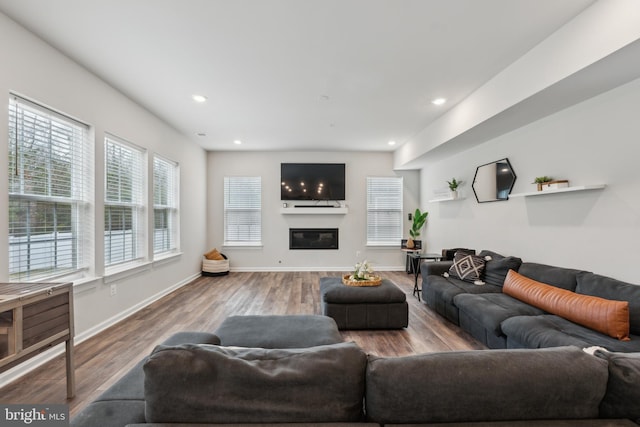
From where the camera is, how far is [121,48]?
2.60 metres

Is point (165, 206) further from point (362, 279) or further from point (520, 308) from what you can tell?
point (520, 308)

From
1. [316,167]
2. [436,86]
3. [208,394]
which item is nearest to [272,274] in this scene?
[316,167]

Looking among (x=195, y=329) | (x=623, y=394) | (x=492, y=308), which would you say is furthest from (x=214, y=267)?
(x=623, y=394)

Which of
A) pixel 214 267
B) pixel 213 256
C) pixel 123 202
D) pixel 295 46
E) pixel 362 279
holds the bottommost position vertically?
pixel 214 267

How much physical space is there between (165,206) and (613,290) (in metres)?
5.54

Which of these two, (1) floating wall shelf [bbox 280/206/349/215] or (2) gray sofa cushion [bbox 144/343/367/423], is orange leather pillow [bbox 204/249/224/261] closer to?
(1) floating wall shelf [bbox 280/206/349/215]

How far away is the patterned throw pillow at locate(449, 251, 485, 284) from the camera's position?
369 cm

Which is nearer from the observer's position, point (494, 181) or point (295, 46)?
point (295, 46)

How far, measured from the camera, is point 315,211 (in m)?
6.53

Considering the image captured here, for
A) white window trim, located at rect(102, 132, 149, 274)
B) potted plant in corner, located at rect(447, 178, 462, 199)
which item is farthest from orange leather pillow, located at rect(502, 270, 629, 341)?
white window trim, located at rect(102, 132, 149, 274)

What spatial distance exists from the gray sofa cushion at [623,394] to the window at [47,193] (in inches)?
144

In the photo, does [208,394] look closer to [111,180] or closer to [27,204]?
[27,204]

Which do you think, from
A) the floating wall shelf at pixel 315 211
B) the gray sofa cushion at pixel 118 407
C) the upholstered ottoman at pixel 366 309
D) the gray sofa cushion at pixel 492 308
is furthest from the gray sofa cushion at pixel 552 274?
the floating wall shelf at pixel 315 211

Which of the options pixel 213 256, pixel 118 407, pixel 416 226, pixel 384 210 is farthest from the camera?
pixel 384 210
